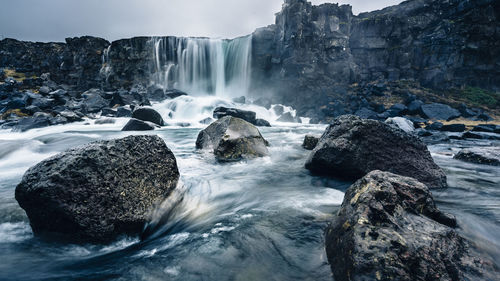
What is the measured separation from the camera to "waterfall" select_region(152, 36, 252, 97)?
132 ft

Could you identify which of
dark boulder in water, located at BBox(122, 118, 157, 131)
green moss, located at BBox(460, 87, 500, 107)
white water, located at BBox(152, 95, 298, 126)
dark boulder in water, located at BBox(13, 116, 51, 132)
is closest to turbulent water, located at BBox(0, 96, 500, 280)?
dark boulder in water, located at BBox(122, 118, 157, 131)

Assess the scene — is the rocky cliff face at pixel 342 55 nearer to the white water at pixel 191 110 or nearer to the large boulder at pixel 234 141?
the white water at pixel 191 110

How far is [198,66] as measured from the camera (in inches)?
1597

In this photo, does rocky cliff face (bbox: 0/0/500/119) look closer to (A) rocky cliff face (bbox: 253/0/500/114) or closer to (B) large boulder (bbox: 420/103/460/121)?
(A) rocky cliff face (bbox: 253/0/500/114)

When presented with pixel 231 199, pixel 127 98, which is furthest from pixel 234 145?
pixel 127 98

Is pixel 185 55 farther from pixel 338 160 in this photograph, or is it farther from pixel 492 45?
pixel 492 45

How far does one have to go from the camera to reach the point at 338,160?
4641 mm

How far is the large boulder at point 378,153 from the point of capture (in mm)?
4395

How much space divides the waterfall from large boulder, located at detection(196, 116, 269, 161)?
3366 centimetres

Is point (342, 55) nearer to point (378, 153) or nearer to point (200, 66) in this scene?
point (200, 66)

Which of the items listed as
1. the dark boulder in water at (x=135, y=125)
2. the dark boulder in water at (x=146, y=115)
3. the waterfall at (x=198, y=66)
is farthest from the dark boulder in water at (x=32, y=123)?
the waterfall at (x=198, y=66)

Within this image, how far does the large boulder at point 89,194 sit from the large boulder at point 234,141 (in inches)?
143

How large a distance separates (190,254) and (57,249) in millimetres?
1582

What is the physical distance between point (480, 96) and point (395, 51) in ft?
50.9
